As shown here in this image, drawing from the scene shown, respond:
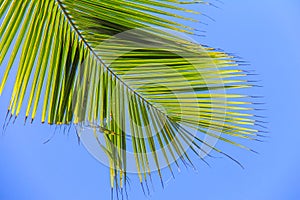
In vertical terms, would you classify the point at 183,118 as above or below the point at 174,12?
below

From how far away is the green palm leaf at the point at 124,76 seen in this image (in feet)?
5.20

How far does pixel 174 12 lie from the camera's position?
5.44 feet

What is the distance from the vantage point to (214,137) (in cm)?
171

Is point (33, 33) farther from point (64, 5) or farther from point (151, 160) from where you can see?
point (151, 160)

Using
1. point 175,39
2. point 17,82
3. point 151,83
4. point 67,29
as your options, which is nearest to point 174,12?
point 175,39

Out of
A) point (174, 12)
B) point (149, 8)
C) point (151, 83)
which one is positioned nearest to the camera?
point (149, 8)

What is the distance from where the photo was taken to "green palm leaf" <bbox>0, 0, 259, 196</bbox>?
5.20ft

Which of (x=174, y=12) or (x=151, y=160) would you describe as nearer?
(x=174, y=12)

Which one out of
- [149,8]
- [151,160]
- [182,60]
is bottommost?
[151,160]

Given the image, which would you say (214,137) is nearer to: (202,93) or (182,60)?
(202,93)

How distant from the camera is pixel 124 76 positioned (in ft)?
5.83

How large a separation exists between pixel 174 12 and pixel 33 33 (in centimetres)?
55

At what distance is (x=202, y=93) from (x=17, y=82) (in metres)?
0.72

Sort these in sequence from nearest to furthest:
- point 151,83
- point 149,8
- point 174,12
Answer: point 149,8 < point 174,12 < point 151,83
